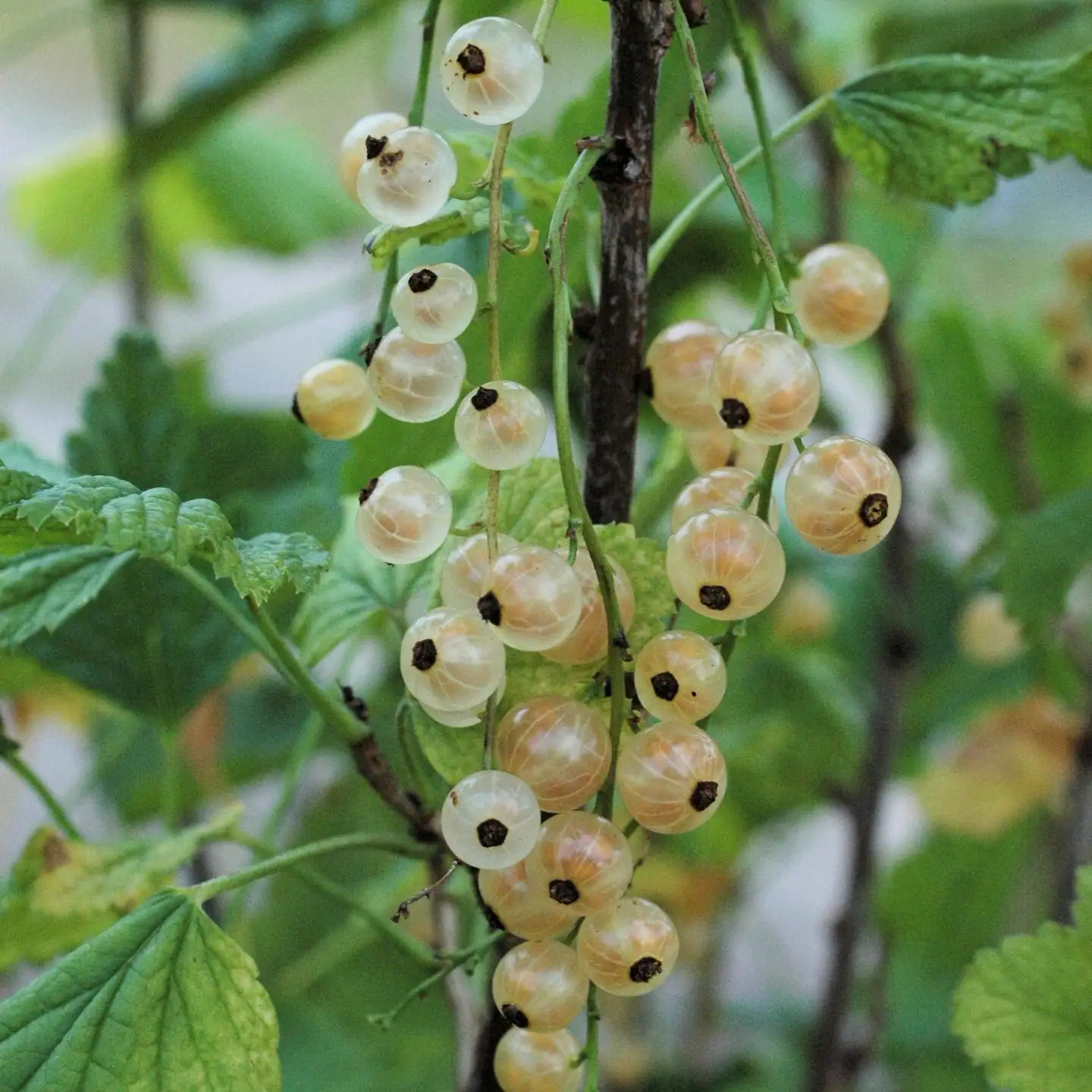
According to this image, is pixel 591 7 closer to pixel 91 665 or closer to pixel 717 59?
pixel 717 59

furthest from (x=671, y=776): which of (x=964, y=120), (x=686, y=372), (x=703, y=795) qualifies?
(x=964, y=120)

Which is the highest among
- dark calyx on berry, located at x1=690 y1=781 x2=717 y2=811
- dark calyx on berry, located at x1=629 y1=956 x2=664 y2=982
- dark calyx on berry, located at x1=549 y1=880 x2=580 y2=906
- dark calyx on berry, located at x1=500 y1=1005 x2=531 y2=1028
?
dark calyx on berry, located at x1=690 y1=781 x2=717 y2=811

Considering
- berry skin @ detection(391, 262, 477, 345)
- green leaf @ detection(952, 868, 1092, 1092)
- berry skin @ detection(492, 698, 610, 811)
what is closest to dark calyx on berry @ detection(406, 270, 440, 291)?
berry skin @ detection(391, 262, 477, 345)

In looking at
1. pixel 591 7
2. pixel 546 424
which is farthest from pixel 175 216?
pixel 546 424

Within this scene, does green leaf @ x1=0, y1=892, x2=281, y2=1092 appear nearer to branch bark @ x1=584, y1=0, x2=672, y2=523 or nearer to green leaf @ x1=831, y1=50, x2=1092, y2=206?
branch bark @ x1=584, y1=0, x2=672, y2=523

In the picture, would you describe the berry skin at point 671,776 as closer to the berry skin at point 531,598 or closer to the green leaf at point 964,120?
the berry skin at point 531,598

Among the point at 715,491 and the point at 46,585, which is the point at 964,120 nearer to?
the point at 715,491

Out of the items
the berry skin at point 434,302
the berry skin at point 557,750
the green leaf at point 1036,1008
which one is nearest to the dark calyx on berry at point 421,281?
the berry skin at point 434,302
